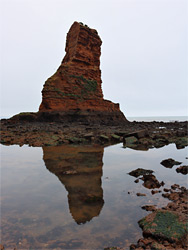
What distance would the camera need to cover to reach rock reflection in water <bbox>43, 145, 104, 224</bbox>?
264cm

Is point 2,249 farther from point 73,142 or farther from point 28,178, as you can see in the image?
point 73,142

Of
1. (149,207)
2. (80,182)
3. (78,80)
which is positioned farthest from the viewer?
(78,80)

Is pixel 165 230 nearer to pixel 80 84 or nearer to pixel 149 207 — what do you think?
pixel 149 207

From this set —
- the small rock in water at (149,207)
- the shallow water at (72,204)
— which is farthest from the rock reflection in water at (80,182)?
the small rock in water at (149,207)

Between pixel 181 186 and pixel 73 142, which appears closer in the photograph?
pixel 181 186

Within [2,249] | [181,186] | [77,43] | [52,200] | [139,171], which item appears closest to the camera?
[2,249]

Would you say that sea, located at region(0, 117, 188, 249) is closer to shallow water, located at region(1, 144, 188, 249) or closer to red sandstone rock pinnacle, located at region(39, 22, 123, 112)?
shallow water, located at region(1, 144, 188, 249)

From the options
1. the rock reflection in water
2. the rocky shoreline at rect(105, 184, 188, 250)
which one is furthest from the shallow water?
the rocky shoreline at rect(105, 184, 188, 250)

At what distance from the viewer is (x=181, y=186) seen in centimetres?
364

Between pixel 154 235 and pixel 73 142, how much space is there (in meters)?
7.51

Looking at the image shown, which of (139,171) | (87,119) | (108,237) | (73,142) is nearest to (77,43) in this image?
(87,119)

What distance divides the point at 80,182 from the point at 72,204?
0.99 metres

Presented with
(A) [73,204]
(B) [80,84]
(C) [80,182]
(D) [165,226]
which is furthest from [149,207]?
(B) [80,84]

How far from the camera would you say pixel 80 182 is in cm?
381
